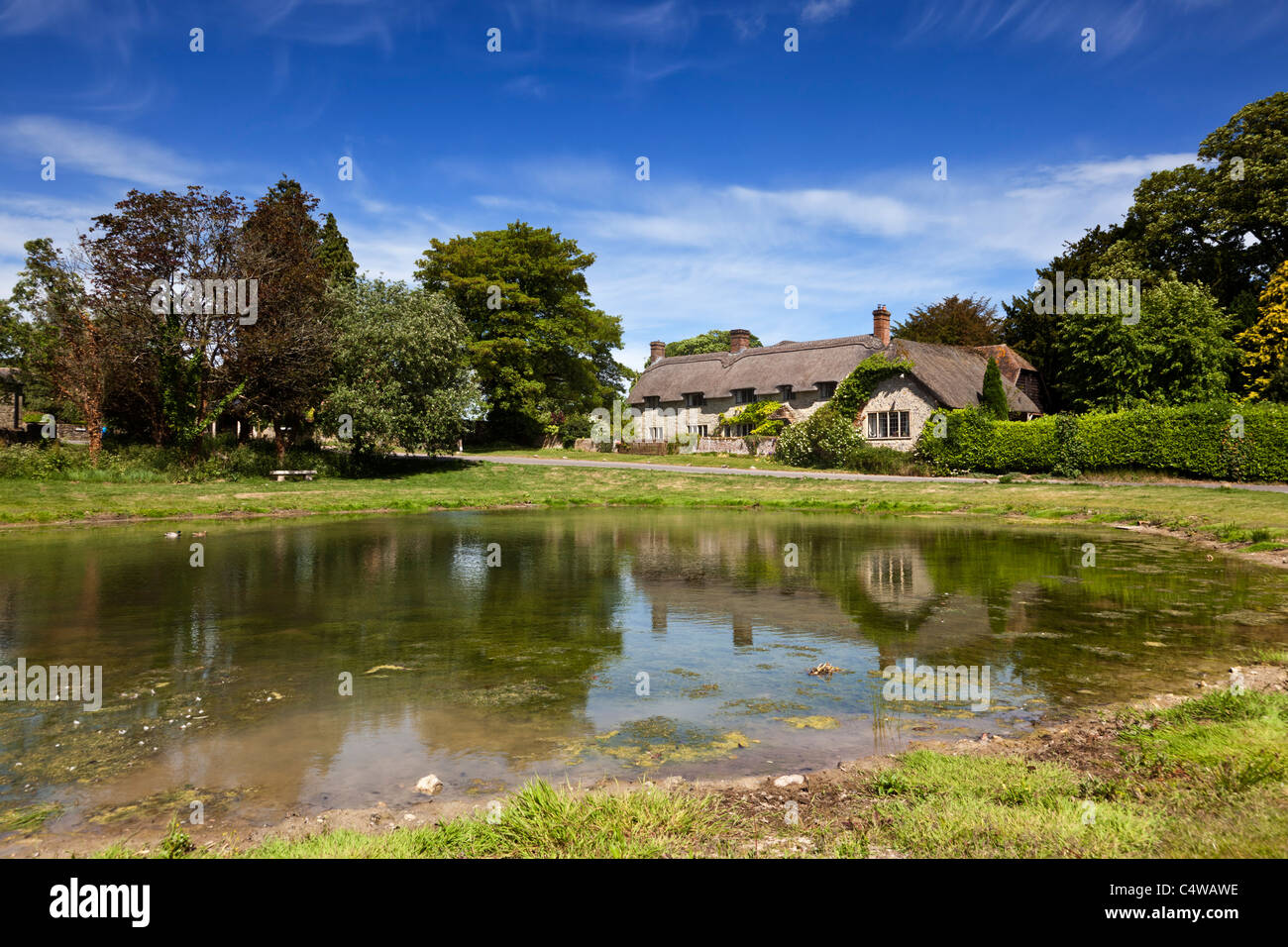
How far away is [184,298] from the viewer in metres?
32.8

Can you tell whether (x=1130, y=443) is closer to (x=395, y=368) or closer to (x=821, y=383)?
(x=821, y=383)

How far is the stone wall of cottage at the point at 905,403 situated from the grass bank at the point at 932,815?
135 ft

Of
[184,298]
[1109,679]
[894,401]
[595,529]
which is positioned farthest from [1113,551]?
[184,298]

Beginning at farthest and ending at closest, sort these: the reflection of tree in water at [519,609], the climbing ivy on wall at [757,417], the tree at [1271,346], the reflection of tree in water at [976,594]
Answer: the climbing ivy on wall at [757,417] → the tree at [1271,346] → the reflection of tree in water at [976,594] → the reflection of tree in water at [519,609]

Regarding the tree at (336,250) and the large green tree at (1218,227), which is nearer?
the large green tree at (1218,227)

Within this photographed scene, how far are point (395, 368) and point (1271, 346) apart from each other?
4248 centimetres

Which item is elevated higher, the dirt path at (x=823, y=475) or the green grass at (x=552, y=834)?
the dirt path at (x=823, y=475)

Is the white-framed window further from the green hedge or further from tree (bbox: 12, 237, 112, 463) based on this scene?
tree (bbox: 12, 237, 112, 463)

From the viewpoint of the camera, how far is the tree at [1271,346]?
35469mm

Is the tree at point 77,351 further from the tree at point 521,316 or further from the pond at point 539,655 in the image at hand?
the tree at point 521,316

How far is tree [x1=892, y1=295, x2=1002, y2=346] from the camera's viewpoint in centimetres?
6094

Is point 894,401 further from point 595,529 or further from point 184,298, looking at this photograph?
point 184,298

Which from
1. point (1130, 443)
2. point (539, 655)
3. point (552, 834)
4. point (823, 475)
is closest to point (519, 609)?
point (539, 655)

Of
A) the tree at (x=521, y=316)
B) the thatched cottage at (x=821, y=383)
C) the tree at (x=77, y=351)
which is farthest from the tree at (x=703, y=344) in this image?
the tree at (x=77, y=351)
